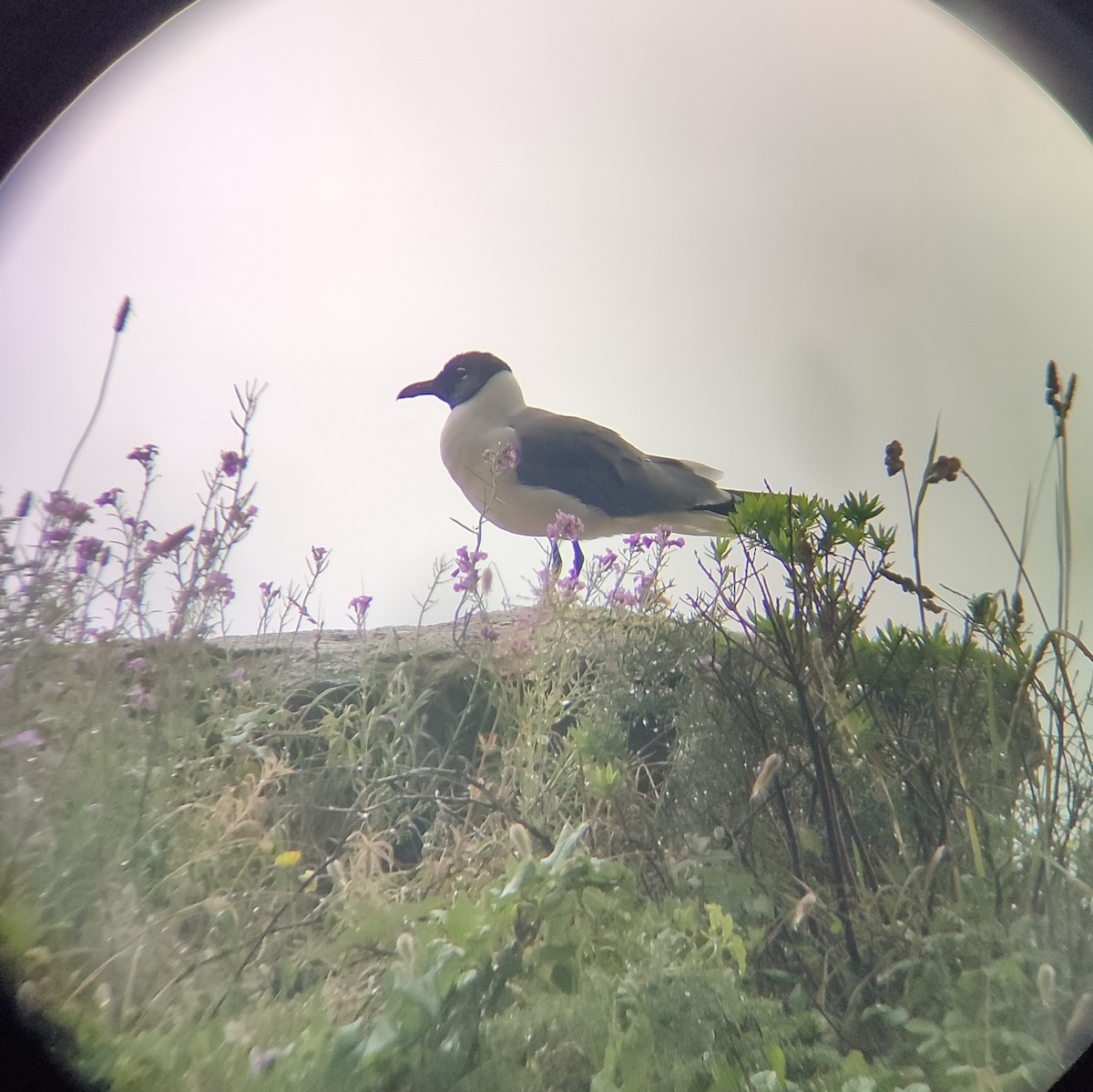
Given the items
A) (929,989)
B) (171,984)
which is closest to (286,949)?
(171,984)

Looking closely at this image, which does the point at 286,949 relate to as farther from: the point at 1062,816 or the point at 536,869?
→ the point at 1062,816

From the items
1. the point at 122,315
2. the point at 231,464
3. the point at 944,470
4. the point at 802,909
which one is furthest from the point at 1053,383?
the point at 122,315

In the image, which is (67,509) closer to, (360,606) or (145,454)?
(145,454)

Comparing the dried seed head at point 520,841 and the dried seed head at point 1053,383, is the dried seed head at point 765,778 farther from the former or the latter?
the dried seed head at point 1053,383

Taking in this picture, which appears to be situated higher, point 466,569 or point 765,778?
point 466,569

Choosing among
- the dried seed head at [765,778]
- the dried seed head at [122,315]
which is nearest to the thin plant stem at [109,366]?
the dried seed head at [122,315]
